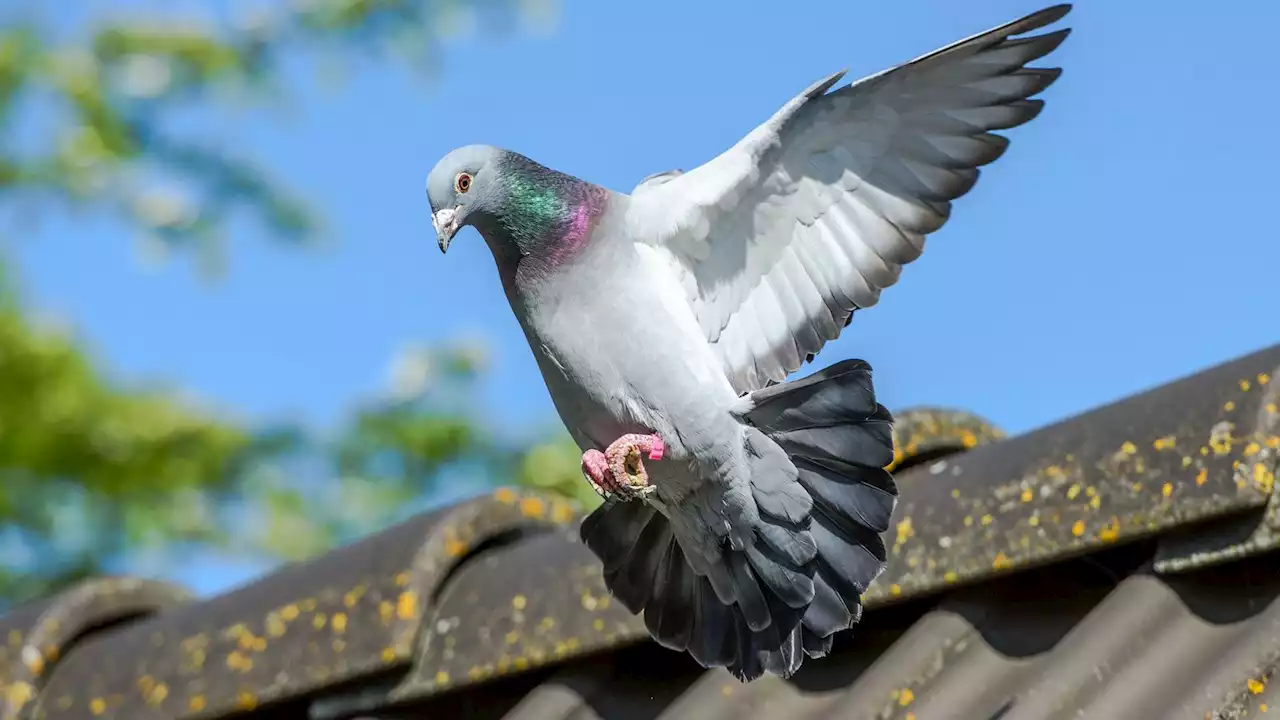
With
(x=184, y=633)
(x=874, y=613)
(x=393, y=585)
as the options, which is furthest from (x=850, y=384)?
(x=184, y=633)

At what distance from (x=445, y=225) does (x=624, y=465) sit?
0.42 m

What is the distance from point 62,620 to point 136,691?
0.36 metres

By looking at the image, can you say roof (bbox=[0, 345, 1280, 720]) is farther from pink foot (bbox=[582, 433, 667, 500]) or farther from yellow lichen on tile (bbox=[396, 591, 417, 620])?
pink foot (bbox=[582, 433, 667, 500])

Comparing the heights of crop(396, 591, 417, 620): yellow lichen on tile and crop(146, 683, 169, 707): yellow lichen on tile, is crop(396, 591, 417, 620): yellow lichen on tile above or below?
above

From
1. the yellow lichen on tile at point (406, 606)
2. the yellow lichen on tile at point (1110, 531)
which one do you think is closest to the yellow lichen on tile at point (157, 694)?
the yellow lichen on tile at point (406, 606)

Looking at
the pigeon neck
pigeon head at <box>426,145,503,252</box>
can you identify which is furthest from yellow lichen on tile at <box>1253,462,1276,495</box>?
pigeon head at <box>426,145,503,252</box>

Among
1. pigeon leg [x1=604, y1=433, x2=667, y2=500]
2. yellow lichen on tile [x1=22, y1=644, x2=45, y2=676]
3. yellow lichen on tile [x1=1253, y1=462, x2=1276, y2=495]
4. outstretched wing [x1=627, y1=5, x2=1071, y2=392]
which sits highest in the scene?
outstretched wing [x1=627, y1=5, x2=1071, y2=392]

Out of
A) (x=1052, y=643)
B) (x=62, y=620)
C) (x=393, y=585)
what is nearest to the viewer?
(x=1052, y=643)

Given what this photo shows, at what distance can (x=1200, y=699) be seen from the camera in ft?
6.64

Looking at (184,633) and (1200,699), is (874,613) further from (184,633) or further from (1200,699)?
(184,633)

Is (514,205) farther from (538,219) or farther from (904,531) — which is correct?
(904,531)

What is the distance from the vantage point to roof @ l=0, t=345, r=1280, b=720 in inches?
86.5

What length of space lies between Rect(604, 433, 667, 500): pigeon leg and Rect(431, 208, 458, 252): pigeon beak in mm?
367

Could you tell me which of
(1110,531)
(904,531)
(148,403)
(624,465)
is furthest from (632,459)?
(148,403)
